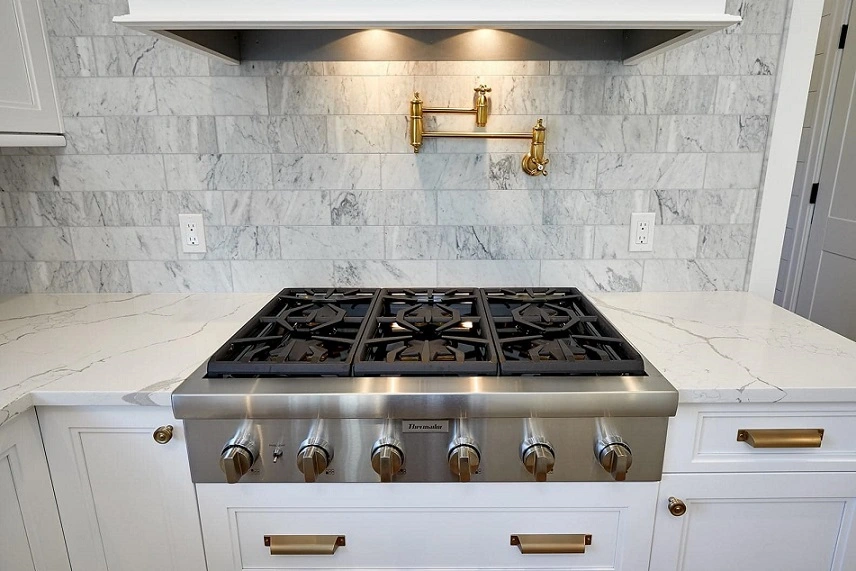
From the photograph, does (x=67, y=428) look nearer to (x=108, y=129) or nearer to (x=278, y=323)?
(x=278, y=323)

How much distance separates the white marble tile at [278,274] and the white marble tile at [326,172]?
0.79ft

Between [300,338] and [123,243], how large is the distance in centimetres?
80

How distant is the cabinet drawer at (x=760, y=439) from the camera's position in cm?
102

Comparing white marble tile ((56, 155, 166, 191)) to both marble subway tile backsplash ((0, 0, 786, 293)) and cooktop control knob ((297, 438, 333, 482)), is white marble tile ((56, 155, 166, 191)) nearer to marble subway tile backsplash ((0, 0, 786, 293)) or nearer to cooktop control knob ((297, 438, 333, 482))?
marble subway tile backsplash ((0, 0, 786, 293))

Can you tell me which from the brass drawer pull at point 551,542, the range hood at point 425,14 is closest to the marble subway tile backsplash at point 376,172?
the range hood at point 425,14

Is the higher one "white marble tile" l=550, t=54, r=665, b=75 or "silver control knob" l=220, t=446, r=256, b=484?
"white marble tile" l=550, t=54, r=665, b=75

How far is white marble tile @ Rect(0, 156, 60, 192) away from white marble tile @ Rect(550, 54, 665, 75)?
5.01ft

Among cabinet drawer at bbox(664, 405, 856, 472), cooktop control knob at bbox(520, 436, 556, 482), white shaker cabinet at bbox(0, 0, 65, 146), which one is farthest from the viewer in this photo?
white shaker cabinet at bbox(0, 0, 65, 146)

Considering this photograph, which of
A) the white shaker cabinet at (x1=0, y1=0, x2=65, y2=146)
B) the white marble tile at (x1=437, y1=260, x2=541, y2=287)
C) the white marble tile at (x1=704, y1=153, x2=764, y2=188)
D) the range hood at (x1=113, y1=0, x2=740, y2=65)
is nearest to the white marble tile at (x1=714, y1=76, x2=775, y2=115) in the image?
the white marble tile at (x1=704, y1=153, x2=764, y2=188)

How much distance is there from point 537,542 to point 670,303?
32.9 inches

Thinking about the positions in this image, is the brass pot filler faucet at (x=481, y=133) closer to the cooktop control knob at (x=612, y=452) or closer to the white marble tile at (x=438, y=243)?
the white marble tile at (x=438, y=243)

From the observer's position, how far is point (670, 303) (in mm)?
1512

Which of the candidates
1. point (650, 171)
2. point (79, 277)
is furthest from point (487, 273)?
point (79, 277)

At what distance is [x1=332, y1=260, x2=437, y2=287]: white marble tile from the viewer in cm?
160
